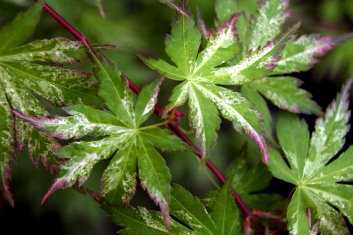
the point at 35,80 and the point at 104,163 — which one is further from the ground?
the point at 35,80

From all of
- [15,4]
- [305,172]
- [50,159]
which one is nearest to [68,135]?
[50,159]

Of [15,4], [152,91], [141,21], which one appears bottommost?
[152,91]

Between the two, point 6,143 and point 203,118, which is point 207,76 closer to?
point 203,118

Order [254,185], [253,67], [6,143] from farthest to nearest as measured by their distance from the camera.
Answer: [254,185], [253,67], [6,143]

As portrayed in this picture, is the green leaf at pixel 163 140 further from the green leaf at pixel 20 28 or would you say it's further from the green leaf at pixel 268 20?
the green leaf at pixel 268 20

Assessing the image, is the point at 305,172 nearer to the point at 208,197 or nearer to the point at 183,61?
the point at 208,197

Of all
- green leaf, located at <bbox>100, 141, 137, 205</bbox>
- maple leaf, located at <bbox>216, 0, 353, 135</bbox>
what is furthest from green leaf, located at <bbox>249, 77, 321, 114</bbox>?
green leaf, located at <bbox>100, 141, 137, 205</bbox>

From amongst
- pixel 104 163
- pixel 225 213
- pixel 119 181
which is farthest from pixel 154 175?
pixel 104 163
